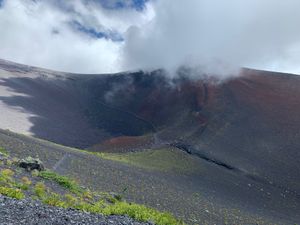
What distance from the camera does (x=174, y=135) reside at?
59.3m

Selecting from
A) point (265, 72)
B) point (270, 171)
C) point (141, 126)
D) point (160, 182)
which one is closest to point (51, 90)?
point (141, 126)

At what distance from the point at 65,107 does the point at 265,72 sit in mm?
43464

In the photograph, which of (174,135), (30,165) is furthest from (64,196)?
(174,135)

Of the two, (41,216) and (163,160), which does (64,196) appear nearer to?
(41,216)

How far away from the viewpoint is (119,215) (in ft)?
38.3

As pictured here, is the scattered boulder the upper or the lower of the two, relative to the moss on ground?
upper

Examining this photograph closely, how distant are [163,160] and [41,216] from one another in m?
35.7

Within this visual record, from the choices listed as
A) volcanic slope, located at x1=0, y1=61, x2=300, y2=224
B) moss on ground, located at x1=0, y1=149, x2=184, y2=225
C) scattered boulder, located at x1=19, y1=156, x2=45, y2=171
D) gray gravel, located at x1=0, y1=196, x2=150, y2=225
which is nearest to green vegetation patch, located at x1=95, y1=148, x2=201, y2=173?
volcanic slope, located at x1=0, y1=61, x2=300, y2=224

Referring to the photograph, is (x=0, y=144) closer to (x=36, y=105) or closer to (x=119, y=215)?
(x=119, y=215)

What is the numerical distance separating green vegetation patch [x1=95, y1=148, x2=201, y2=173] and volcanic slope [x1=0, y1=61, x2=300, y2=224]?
0.43ft

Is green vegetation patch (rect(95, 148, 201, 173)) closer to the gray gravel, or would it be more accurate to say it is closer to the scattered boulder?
the scattered boulder

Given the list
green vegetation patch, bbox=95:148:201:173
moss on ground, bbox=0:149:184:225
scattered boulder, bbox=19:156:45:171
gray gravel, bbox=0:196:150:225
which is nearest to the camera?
gray gravel, bbox=0:196:150:225

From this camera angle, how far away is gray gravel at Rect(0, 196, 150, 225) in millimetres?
8914

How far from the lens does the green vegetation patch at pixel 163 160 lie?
40.8m
